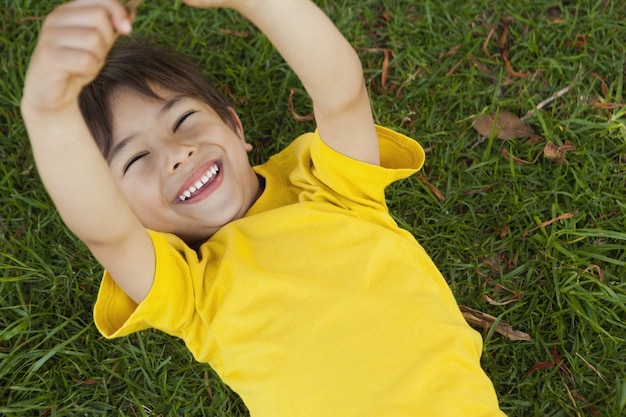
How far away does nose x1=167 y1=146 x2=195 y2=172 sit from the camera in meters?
2.08

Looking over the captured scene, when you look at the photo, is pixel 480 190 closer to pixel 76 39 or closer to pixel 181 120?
pixel 181 120

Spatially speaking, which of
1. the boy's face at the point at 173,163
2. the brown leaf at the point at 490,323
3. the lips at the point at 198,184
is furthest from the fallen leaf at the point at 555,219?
the lips at the point at 198,184

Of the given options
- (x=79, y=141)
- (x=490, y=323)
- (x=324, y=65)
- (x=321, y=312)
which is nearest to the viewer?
(x=79, y=141)

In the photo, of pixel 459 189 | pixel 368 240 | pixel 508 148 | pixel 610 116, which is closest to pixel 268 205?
pixel 368 240

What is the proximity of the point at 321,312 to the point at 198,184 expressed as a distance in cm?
56

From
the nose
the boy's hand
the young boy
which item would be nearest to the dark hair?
the young boy

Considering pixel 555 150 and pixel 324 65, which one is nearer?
pixel 324 65

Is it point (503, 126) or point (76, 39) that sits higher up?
point (76, 39)

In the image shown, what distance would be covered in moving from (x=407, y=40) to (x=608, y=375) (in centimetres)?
160

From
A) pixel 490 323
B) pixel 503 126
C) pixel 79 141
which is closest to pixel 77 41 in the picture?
pixel 79 141

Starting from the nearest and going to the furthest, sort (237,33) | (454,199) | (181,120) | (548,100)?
(181,120) < (454,199) < (548,100) < (237,33)

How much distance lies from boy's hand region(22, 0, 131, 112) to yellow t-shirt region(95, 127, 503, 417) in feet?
2.23

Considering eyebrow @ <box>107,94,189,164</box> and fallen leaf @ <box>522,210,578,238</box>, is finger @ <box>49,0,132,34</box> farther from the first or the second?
fallen leaf @ <box>522,210,578,238</box>

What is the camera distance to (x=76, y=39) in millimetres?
1389
